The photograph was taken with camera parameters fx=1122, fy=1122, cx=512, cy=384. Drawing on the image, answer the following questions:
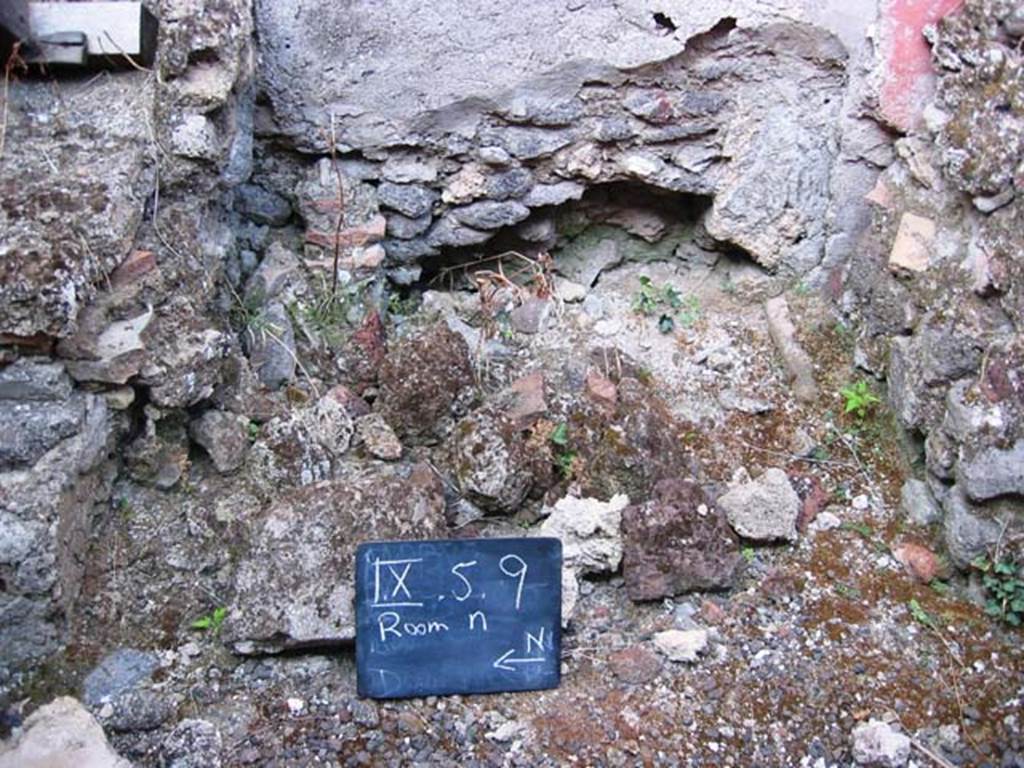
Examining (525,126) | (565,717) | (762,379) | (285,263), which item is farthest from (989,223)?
(285,263)

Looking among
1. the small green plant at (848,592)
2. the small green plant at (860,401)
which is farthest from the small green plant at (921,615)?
the small green plant at (860,401)

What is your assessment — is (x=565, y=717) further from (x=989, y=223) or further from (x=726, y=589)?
(x=989, y=223)

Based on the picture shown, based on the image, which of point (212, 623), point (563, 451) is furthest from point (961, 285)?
point (212, 623)

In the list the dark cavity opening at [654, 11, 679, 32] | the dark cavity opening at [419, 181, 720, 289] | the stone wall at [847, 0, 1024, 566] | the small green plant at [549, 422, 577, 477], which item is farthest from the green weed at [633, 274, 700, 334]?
the dark cavity opening at [654, 11, 679, 32]

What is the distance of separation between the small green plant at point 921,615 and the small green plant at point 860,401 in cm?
57

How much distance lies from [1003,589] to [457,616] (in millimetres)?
1178

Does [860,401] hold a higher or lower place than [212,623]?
higher

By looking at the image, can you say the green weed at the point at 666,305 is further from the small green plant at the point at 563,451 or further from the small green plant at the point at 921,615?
the small green plant at the point at 921,615

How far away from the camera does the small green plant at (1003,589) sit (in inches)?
94.6

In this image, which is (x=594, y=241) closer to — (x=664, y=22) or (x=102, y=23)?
(x=664, y=22)

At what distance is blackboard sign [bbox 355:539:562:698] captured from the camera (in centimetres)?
227

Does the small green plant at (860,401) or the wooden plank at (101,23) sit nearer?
the wooden plank at (101,23)

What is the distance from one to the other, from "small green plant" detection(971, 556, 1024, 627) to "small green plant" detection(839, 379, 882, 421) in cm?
56

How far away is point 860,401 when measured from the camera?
2.90 meters
